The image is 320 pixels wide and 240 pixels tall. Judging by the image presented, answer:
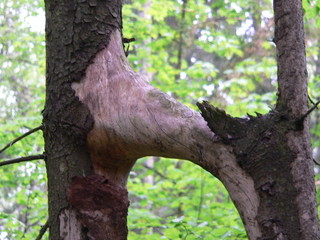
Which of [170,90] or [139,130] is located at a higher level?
[170,90]

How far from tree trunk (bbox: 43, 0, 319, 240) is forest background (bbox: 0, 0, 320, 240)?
1409 mm

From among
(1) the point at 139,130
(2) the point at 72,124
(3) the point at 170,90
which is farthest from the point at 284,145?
(3) the point at 170,90

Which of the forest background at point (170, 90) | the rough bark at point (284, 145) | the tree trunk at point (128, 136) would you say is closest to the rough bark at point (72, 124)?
the tree trunk at point (128, 136)

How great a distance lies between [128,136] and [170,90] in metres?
4.44

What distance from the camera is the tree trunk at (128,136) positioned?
135 centimetres

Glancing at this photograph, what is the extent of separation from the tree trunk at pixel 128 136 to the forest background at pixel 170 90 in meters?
1.41

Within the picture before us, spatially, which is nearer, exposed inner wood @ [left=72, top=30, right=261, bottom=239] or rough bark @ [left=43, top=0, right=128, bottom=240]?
exposed inner wood @ [left=72, top=30, right=261, bottom=239]

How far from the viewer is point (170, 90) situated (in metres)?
6.08

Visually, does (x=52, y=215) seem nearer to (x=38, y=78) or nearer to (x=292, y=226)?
(x=292, y=226)

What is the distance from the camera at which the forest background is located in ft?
14.6

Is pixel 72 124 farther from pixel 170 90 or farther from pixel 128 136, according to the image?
pixel 170 90

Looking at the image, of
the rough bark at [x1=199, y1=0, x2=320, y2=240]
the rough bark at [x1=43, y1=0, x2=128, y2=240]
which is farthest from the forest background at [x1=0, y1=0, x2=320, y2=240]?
the rough bark at [x1=199, y1=0, x2=320, y2=240]

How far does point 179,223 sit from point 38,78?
7012 mm

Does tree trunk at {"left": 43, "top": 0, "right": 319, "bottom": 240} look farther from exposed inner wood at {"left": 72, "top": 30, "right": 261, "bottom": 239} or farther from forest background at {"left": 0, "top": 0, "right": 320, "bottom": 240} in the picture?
forest background at {"left": 0, "top": 0, "right": 320, "bottom": 240}
